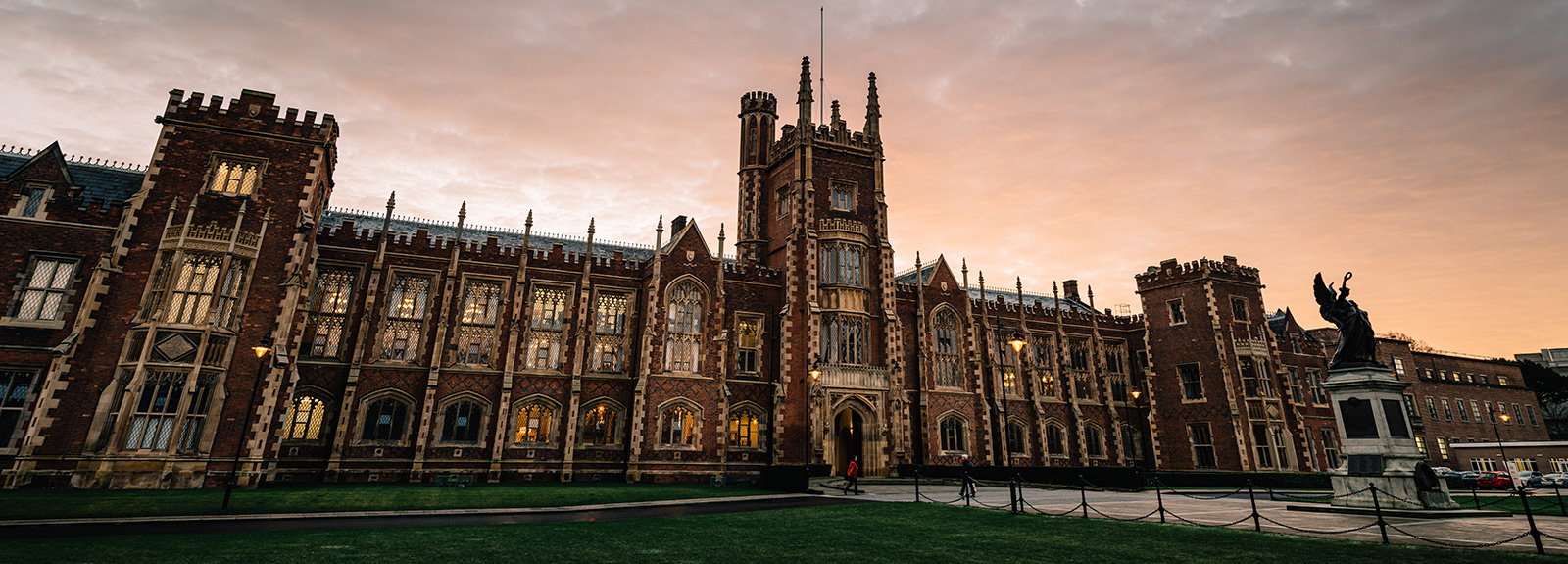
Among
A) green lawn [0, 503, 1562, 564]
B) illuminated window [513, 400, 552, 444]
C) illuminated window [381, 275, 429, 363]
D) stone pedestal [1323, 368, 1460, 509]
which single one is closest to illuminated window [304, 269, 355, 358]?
illuminated window [381, 275, 429, 363]

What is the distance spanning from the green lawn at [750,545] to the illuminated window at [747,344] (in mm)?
19541

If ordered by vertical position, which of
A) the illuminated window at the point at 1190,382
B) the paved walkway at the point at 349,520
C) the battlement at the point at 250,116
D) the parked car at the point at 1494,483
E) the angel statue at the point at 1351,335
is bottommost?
the paved walkway at the point at 349,520

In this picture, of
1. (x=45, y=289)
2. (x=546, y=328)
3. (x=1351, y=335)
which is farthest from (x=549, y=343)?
(x=1351, y=335)

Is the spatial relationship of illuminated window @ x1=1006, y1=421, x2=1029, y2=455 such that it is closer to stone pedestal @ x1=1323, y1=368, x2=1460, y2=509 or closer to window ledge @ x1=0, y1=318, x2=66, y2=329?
stone pedestal @ x1=1323, y1=368, x2=1460, y2=509

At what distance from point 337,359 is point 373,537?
19978mm

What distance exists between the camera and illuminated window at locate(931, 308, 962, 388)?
123 feet

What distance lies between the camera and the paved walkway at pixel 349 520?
1177cm

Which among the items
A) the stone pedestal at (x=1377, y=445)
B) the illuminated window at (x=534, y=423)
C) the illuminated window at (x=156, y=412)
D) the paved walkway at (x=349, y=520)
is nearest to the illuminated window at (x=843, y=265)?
the illuminated window at (x=534, y=423)

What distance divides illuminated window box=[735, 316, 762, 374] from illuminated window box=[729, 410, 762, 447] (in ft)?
7.03

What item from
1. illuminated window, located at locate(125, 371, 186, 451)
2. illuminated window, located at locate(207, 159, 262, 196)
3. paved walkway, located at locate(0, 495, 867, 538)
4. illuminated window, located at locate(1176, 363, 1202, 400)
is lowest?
paved walkway, located at locate(0, 495, 867, 538)

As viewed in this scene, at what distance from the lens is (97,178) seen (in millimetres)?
25344

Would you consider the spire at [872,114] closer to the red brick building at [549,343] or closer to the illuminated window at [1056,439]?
the red brick building at [549,343]

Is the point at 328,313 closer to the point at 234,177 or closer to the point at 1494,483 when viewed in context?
the point at 234,177

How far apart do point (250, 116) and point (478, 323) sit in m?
11.5
